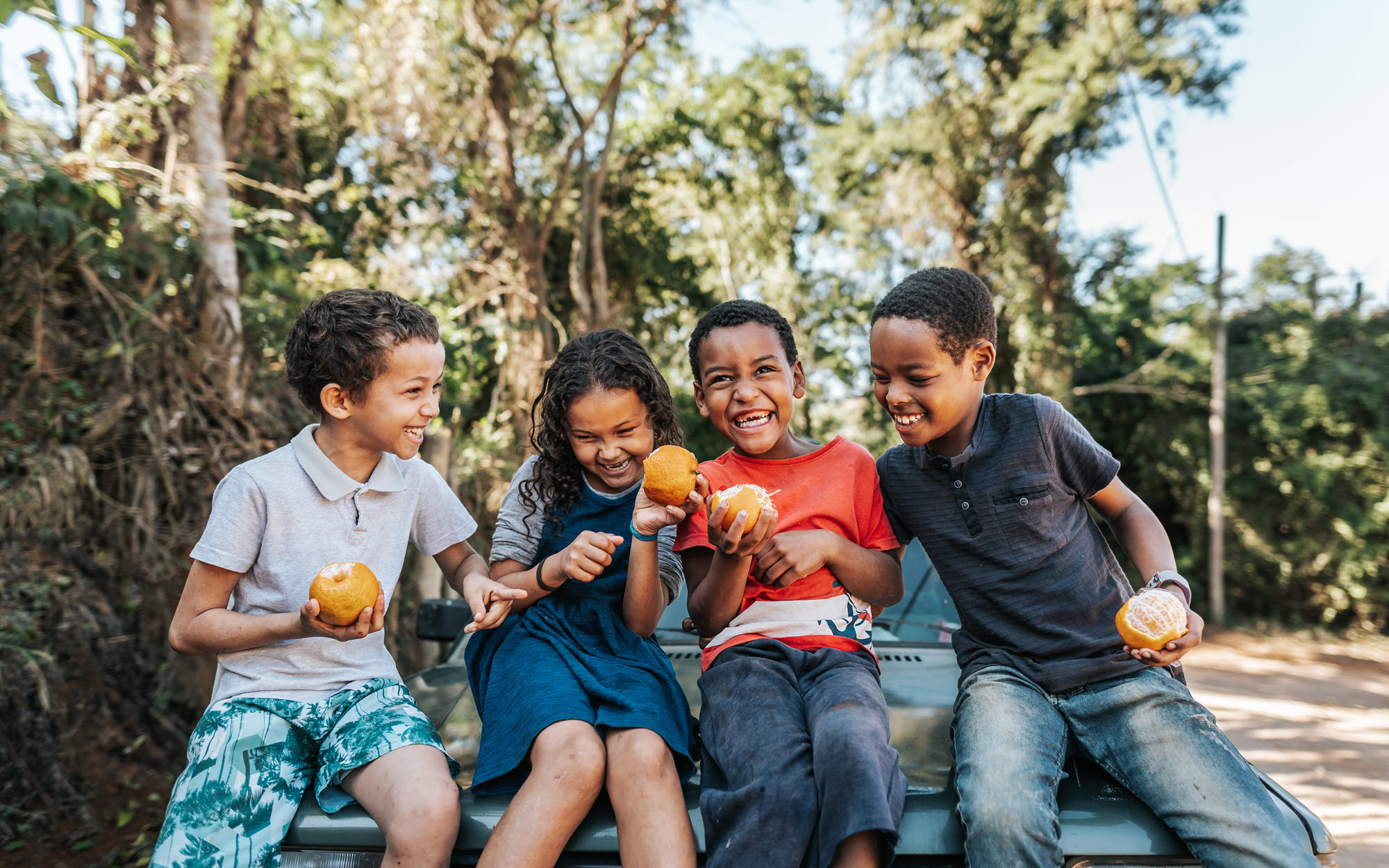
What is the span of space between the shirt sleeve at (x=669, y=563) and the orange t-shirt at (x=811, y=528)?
37 mm

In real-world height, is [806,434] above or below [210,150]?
below

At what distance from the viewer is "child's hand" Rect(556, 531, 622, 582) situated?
1.99 meters

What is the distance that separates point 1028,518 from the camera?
226 cm

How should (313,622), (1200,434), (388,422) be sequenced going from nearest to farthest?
(313,622) < (388,422) < (1200,434)

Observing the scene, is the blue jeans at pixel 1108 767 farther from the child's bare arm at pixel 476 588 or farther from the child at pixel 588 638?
the child's bare arm at pixel 476 588

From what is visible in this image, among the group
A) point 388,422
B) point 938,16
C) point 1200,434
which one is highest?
point 938,16

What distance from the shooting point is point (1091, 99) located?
1156 centimetres

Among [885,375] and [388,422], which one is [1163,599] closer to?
[885,375]

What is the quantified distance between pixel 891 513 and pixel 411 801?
149 centimetres

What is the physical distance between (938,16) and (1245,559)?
30.4 ft

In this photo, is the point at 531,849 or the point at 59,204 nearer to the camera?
the point at 531,849

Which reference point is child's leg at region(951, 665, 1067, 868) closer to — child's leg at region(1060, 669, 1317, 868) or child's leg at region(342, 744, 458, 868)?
child's leg at region(1060, 669, 1317, 868)


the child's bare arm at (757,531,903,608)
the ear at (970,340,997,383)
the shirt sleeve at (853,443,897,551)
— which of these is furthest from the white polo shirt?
the ear at (970,340,997,383)

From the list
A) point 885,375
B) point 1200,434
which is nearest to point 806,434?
point 1200,434
